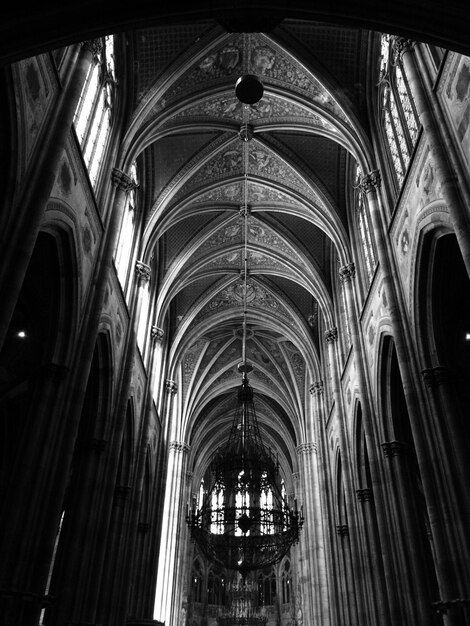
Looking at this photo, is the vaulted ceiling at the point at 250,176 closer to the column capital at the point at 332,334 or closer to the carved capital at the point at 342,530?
the column capital at the point at 332,334

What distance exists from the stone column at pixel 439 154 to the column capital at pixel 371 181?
3243 mm

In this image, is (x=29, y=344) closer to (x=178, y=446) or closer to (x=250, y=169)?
(x=250, y=169)

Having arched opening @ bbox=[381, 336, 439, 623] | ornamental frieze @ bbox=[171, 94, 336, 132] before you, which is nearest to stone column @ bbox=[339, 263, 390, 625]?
arched opening @ bbox=[381, 336, 439, 623]

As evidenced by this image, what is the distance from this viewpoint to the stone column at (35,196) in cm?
732

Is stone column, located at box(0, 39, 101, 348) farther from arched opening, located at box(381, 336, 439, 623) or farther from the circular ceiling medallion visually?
arched opening, located at box(381, 336, 439, 623)

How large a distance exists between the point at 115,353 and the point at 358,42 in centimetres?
986

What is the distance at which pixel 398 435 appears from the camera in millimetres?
12984

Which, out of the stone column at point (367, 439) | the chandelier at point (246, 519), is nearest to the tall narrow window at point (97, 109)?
the chandelier at point (246, 519)

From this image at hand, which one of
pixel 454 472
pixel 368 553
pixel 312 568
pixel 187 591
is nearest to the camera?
pixel 454 472

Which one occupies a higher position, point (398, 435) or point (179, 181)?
point (179, 181)

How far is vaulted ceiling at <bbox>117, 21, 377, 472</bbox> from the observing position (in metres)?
14.6

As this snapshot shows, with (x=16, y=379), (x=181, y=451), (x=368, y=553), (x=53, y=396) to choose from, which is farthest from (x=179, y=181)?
(x=181, y=451)

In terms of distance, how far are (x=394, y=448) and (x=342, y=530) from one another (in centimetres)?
A: 704

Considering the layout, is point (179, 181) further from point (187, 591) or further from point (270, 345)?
point (187, 591)
